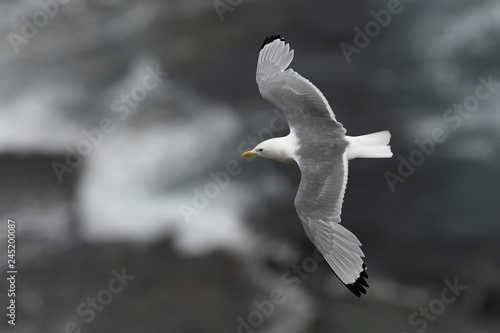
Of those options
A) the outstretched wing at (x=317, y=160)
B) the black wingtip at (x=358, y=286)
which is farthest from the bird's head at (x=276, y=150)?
the black wingtip at (x=358, y=286)

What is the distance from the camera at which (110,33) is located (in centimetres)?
1210

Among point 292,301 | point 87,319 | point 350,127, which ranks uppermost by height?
point 350,127

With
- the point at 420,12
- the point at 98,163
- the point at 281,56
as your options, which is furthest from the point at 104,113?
the point at 420,12

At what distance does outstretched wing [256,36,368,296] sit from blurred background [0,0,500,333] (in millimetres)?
2111

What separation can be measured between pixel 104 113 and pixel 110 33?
1653mm

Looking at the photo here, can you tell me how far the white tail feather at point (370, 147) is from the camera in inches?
280

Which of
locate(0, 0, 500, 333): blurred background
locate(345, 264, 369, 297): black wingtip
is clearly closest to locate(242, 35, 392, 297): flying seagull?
locate(345, 264, 369, 297): black wingtip

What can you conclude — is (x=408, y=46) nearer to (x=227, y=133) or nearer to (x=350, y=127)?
(x=350, y=127)

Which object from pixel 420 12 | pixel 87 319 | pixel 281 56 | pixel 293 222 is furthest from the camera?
pixel 420 12

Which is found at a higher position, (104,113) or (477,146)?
(477,146)

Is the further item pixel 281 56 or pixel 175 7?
pixel 175 7

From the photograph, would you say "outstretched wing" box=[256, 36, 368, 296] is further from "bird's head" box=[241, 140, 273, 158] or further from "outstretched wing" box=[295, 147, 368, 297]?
"bird's head" box=[241, 140, 273, 158]

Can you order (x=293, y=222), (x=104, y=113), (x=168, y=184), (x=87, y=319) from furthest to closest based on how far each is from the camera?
(x=104, y=113)
(x=168, y=184)
(x=293, y=222)
(x=87, y=319)

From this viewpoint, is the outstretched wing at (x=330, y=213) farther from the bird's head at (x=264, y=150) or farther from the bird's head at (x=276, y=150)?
the bird's head at (x=264, y=150)
